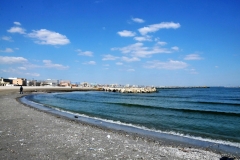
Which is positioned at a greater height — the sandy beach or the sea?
the sandy beach

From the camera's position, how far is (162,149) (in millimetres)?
8773

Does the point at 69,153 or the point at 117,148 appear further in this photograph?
the point at 117,148

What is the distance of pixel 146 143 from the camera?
32.2ft

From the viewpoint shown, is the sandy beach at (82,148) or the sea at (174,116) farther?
the sea at (174,116)

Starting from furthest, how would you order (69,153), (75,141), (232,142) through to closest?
(232,142), (75,141), (69,153)

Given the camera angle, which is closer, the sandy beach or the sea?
the sandy beach

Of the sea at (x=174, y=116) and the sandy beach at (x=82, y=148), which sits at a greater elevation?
the sandy beach at (x=82, y=148)

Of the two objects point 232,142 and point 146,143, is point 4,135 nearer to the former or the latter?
point 146,143

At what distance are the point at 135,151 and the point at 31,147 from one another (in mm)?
4171

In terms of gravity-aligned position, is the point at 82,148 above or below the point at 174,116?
above

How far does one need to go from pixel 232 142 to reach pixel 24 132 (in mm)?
11292

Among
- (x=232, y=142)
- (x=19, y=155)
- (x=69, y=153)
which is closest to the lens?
(x=19, y=155)

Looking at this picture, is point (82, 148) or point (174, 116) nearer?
point (82, 148)

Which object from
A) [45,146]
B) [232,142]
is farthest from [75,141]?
[232,142]
